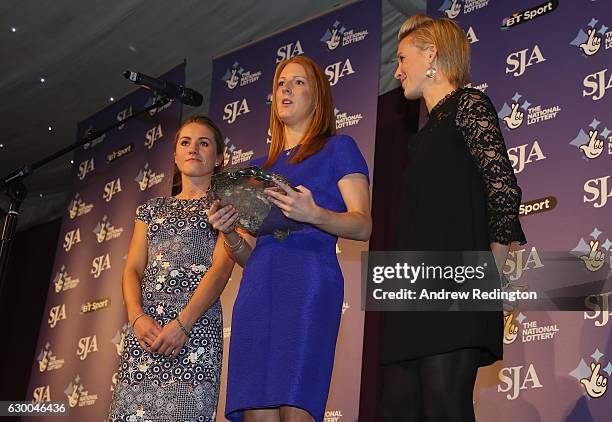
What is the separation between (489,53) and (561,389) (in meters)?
1.59

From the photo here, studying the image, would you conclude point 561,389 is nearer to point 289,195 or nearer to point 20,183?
point 289,195

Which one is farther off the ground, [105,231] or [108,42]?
[108,42]

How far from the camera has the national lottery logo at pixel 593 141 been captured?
3340mm

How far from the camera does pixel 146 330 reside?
3.00m

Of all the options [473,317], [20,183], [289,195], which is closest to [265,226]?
[289,195]

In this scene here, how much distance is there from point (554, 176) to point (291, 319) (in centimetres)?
Answer: 168

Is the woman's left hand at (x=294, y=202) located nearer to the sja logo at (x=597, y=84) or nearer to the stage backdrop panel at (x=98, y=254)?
the sja logo at (x=597, y=84)

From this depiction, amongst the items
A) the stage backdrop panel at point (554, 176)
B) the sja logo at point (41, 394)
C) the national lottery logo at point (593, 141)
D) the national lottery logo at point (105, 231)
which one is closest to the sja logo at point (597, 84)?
the stage backdrop panel at point (554, 176)

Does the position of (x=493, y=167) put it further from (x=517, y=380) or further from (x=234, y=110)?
(x=234, y=110)

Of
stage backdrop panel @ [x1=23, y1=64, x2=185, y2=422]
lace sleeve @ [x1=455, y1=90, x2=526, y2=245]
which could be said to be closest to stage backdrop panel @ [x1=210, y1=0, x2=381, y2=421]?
stage backdrop panel @ [x1=23, y1=64, x2=185, y2=422]

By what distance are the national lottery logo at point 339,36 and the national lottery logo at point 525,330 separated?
6.00 ft

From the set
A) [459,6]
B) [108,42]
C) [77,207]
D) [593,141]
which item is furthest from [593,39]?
[77,207]

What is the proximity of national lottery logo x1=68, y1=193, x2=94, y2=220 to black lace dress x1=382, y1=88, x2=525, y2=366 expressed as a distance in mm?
4200

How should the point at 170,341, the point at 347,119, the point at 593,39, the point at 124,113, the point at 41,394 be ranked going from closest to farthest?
the point at 170,341 → the point at 593,39 → the point at 347,119 → the point at 41,394 → the point at 124,113
